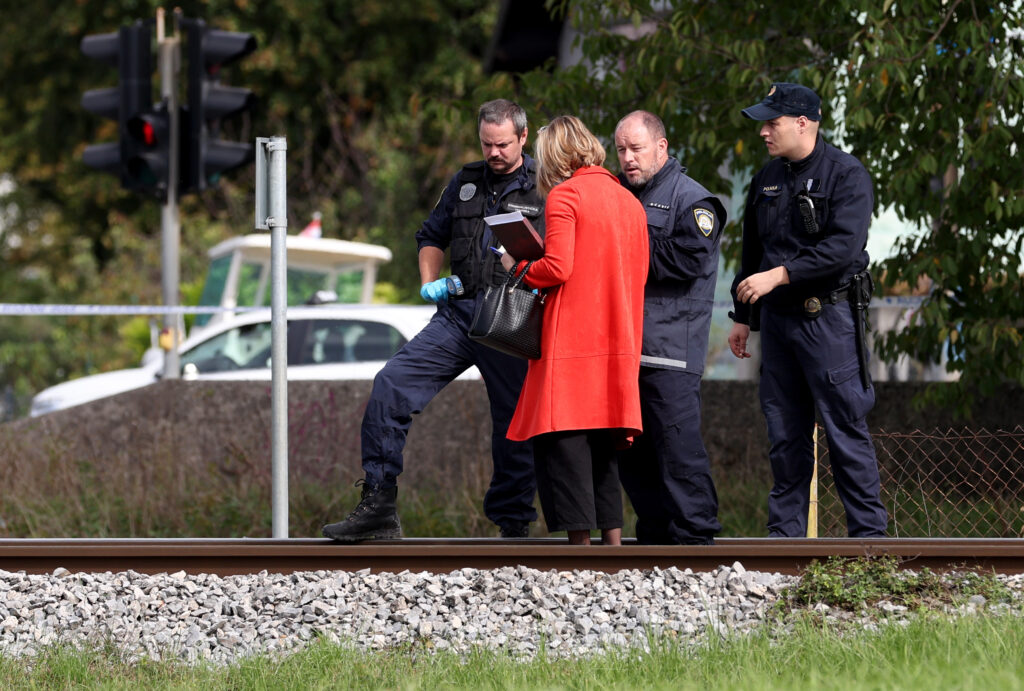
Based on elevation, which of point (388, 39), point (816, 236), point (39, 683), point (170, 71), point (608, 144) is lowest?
point (39, 683)

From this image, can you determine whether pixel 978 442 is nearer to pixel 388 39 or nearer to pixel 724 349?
pixel 724 349

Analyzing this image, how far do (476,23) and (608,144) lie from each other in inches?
782

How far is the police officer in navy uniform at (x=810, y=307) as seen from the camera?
6.11 metres

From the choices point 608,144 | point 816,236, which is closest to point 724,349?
point 608,144

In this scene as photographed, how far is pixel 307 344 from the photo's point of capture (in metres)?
12.5

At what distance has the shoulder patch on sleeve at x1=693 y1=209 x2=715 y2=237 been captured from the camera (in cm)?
595

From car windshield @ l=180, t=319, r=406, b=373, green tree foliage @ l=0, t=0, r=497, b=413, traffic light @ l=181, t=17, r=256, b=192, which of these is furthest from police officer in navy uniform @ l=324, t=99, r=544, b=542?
green tree foliage @ l=0, t=0, r=497, b=413

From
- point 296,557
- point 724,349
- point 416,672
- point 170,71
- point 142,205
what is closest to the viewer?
point 416,672

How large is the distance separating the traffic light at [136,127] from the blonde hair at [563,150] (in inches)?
204

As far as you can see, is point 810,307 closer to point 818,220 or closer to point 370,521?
point 818,220

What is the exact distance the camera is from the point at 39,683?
182 inches

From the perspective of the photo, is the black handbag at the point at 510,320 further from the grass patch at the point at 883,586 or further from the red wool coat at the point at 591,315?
the grass patch at the point at 883,586

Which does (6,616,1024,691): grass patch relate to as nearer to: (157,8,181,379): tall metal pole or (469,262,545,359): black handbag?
(469,262,545,359): black handbag

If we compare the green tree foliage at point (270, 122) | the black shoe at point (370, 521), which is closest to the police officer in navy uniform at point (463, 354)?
the black shoe at point (370, 521)
